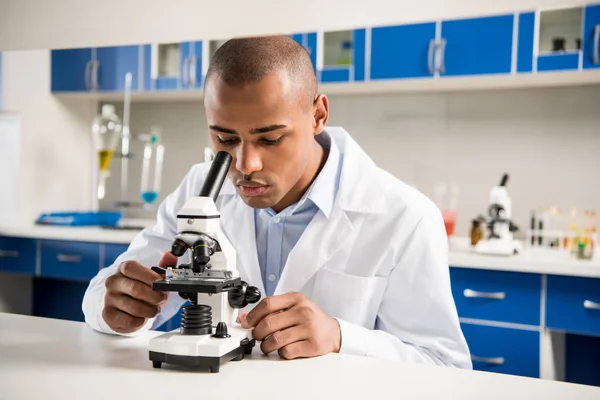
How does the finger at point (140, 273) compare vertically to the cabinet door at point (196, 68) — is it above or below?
below

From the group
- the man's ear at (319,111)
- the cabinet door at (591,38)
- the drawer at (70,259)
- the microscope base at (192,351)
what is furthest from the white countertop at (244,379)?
the drawer at (70,259)

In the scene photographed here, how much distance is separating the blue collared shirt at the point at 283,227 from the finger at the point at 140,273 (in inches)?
18.0

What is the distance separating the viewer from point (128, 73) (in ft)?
12.2

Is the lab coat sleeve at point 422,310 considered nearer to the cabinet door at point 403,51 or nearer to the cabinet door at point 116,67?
the cabinet door at point 403,51

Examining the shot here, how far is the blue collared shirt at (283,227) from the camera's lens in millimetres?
1423

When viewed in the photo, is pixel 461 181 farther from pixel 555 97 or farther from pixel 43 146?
pixel 43 146

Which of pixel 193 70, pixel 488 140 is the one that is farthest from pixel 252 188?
pixel 193 70

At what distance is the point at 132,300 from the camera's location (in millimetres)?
1016

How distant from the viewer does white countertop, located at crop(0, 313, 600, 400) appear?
0.72m

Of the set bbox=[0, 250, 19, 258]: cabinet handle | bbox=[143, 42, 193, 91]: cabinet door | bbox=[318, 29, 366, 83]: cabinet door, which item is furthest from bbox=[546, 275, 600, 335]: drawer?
bbox=[0, 250, 19, 258]: cabinet handle

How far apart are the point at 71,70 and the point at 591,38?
9.68 ft

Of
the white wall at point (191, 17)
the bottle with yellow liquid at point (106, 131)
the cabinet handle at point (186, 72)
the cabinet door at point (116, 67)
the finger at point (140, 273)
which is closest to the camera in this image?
the white wall at point (191, 17)

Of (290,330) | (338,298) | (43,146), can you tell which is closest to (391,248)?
(338,298)

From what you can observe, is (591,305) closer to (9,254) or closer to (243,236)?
(243,236)
